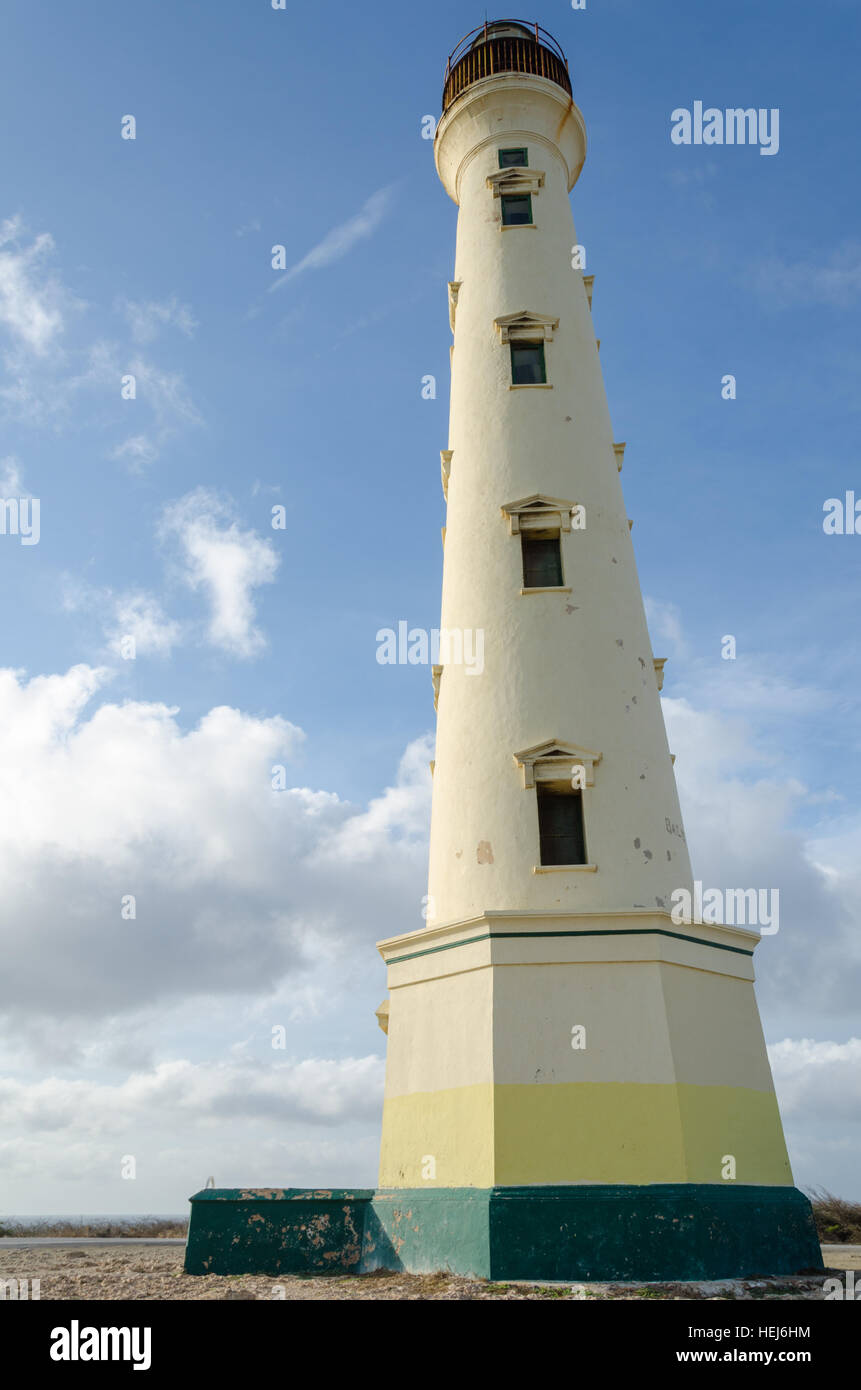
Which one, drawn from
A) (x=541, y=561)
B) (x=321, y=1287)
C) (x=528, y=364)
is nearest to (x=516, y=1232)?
(x=321, y=1287)

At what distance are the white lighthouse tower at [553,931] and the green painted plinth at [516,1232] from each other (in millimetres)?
32

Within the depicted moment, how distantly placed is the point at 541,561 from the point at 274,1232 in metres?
11.2

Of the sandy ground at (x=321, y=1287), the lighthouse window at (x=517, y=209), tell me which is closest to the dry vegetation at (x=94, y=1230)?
the sandy ground at (x=321, y=1287)

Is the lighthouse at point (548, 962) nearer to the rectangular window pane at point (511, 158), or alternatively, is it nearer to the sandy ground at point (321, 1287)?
the sandy ground at point (321, 1287)

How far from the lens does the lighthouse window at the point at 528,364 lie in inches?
777

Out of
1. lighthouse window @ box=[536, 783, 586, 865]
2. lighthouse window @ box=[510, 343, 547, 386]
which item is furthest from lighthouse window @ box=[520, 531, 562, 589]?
lighthouse window @ box=[536, 783, 586, 865]

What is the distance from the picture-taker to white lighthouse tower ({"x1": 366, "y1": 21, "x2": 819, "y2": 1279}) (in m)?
13.2

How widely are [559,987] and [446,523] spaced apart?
9.16m

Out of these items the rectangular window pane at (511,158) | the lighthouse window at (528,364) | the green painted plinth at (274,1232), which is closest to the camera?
the green painted plinth at (274,1232)

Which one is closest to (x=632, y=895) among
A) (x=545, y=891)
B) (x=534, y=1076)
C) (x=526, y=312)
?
(x=545, y=891)
